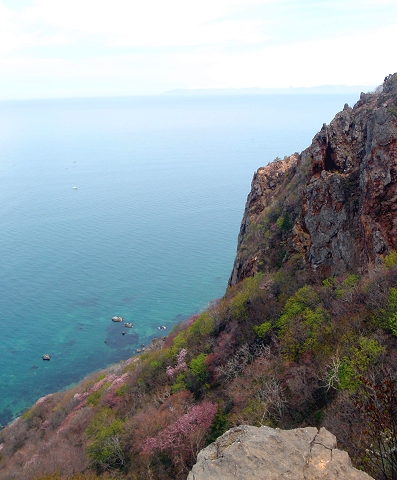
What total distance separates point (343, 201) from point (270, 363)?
1236 centimetres

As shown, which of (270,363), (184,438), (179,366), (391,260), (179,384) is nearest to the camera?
(184,438)

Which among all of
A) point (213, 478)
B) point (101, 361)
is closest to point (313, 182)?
point (213, 478)

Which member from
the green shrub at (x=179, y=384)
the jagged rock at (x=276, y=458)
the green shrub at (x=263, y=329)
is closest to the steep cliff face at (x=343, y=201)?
the green shrub at (x=263, y=329)

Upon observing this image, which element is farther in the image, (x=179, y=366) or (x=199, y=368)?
(x=179, y=366)

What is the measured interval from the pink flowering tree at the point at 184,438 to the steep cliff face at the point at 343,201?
1237 cm

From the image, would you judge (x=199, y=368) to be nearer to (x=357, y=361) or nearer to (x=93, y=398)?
(x=357, y=361)

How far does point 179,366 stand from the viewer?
3116 cm

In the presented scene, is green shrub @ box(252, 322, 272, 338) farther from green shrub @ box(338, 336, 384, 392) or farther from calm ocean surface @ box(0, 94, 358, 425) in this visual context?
calm ocean surface @ box(0, 94, 358, 425)

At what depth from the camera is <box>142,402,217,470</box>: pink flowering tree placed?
21.0 meters

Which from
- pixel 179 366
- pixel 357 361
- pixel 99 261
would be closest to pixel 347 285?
pixel 357 361

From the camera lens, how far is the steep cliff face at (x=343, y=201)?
82.5ft

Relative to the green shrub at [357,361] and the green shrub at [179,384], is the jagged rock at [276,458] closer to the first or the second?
the green shrub at [357,361]

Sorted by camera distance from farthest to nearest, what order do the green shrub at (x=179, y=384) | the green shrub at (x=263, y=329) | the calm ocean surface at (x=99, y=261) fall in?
the calm ocean surface at (x=99, y=261) < the green shrub at (x=179, y=384) < the green shrub at (x=263, y=329)

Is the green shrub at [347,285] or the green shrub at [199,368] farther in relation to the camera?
the green shrub at [199,368]
